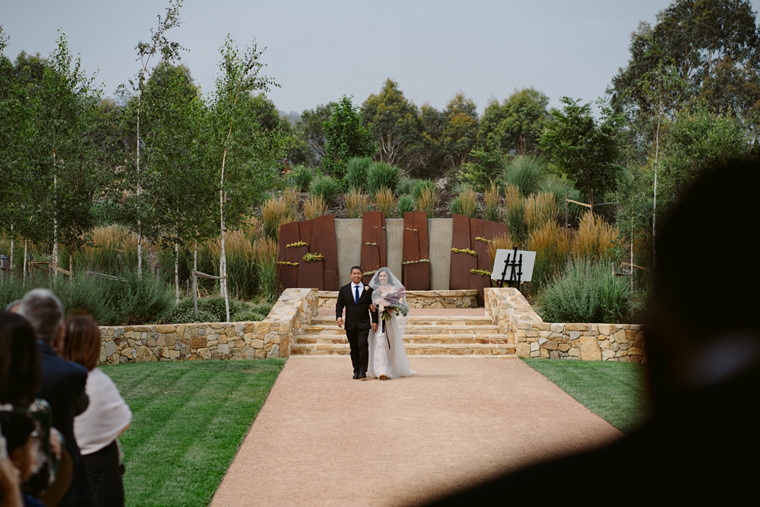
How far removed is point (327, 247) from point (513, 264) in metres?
5.85

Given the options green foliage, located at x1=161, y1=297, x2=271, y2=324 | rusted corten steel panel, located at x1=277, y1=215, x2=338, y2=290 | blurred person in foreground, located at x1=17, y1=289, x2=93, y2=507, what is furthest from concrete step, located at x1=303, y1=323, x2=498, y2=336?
blurred person in foreground, located at x1=17, y1=289, x2=93, y2=507

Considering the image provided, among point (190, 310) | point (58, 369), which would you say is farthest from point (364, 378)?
point (58, 369)

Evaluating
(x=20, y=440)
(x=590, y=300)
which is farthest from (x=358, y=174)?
(x=20, y=440)

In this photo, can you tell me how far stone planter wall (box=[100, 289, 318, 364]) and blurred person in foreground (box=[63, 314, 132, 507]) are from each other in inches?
418

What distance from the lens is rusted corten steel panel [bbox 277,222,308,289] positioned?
73.5ft

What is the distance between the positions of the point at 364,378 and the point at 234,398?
2.72 meters

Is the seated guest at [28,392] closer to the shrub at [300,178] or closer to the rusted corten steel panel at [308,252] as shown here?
the rusted corten steel panel at [308,252]

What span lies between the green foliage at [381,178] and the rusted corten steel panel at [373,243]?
4.97 metres

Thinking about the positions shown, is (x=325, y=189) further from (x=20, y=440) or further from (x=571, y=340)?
(x=20, y=440)

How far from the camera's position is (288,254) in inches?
891

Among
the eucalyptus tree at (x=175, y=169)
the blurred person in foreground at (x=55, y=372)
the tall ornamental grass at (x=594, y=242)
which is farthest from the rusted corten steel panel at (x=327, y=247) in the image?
the blurred person in foreground at (x=55, y=372)

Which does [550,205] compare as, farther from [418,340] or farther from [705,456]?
[705,456]

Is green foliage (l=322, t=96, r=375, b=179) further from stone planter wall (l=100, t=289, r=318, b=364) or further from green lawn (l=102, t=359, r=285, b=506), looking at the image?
green lawn (l=102, t=359, r=285, b=506)

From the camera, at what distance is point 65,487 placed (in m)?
2.56
